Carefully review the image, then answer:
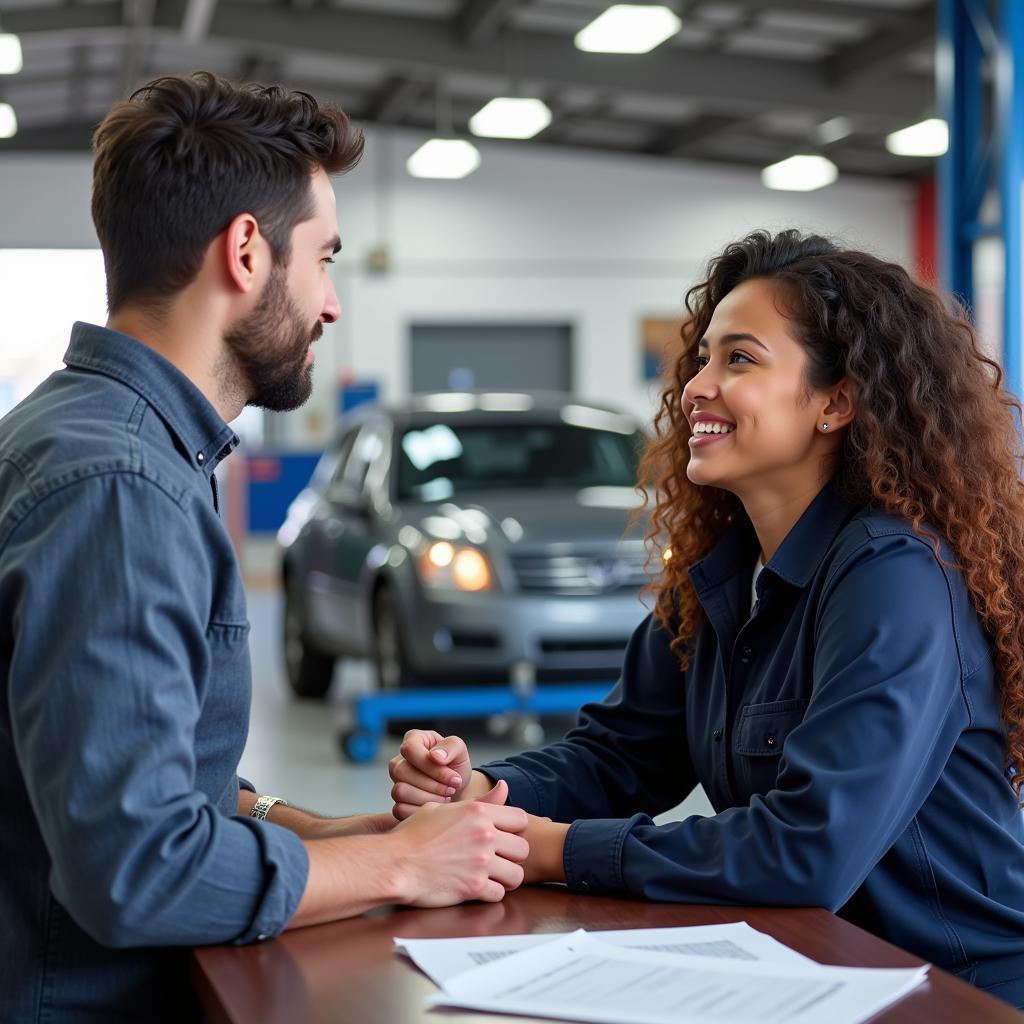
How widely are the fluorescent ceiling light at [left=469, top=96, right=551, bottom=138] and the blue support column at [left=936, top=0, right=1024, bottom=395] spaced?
14.1 ft

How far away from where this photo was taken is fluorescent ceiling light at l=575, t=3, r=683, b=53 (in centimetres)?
943

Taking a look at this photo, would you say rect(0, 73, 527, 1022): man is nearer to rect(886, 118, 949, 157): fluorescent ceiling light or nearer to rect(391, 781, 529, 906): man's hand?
rect(391, 781, 529, 906): man's hand

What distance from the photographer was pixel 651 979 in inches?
56.1

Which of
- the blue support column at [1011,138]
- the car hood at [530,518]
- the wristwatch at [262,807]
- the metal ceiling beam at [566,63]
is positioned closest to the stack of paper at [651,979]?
the wristwatch at [262,807]

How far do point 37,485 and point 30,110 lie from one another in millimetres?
16996

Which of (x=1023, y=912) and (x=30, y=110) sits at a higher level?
(x=30, y=110)

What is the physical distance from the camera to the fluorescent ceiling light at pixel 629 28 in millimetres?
9430

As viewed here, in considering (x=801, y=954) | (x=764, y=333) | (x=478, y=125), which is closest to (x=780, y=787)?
(x=801, y=954)

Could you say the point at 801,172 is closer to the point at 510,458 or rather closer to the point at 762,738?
the point at 510,458

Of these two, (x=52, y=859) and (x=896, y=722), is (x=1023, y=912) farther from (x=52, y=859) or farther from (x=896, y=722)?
(x=52, y=859)

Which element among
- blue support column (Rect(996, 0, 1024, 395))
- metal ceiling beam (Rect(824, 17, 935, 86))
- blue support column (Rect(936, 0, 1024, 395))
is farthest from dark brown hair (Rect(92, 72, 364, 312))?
metal ceiling beam (Rect(824, 17, 935, 86))

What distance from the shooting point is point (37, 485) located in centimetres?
148

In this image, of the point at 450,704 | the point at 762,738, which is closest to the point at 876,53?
the point at 450,704

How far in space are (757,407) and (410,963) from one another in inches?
39.3
